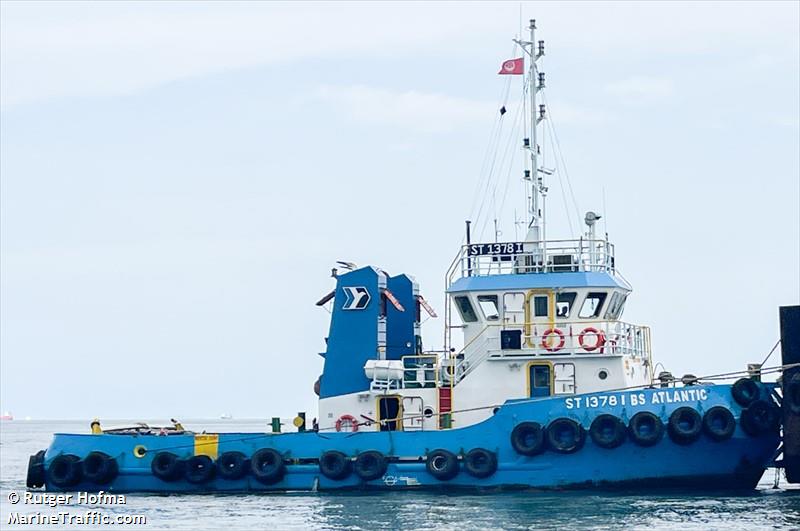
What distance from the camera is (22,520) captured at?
2242cm

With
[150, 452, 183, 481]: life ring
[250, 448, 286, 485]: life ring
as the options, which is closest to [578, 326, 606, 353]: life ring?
[250, 448, 286, 485]: life ring

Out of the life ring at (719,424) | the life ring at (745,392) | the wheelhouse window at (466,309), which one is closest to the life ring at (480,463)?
the wheelhouse window at (466,309)

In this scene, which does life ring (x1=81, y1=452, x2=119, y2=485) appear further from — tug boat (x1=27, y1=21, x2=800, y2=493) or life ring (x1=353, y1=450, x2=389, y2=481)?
life ring (x1=353, y1=450, x2=389, y2=481)

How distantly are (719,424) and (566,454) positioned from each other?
8.68ft

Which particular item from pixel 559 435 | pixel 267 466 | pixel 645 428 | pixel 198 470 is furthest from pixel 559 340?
pixel 198 470

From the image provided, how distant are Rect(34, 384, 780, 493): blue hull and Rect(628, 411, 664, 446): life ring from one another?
0.15 m

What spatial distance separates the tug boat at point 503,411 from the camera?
2255 centimetres

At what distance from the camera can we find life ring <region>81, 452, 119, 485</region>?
24453 mm

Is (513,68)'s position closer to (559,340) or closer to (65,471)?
(559,340)

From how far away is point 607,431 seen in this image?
22594 mm

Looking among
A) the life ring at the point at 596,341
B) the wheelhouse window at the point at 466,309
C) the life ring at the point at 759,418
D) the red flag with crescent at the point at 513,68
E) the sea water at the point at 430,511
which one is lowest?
the sea water at the point at 430,511

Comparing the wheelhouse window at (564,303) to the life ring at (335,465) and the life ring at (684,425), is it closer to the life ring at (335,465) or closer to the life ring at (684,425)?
the life ring at (684,425)

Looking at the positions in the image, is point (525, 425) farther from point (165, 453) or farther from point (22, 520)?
point (22, 520)

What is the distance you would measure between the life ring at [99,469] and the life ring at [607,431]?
29.3 ft
